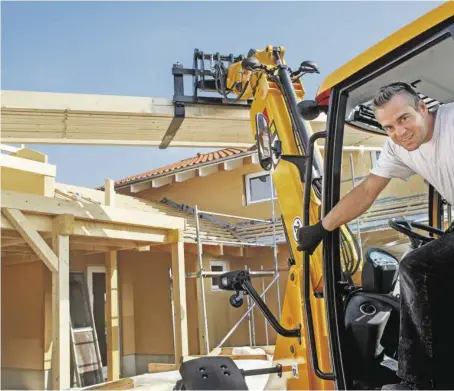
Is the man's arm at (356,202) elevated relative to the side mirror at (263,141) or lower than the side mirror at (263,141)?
lower

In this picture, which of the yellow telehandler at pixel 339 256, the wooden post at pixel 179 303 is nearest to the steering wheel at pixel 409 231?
the yellow telehandler at pixel 339 256

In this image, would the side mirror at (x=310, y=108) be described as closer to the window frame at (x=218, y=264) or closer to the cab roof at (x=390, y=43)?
the cab roof at (x=390, y=43)

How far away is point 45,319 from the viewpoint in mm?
10195

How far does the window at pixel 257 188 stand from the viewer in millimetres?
13570

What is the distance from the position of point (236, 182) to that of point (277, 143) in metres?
10.7

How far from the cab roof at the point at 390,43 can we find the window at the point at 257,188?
1131cm

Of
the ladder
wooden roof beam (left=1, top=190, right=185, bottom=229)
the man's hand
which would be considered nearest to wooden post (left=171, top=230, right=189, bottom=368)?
wooden roof beam (left=1, top=190, right=185, bottom=229)

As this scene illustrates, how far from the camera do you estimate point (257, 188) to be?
13.7 m

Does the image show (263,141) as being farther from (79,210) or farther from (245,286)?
(79,210)

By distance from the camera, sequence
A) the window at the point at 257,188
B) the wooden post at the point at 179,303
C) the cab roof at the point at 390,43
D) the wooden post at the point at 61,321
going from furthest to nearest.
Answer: the window at the point at 257,188, the wooden post at the point at 179,303, the wooden post at the point at 61,321, the cab roof at the point at 390,43

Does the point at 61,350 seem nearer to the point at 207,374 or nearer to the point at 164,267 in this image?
the point at 207,374

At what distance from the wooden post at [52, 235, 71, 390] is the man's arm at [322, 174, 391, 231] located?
497 centimetres

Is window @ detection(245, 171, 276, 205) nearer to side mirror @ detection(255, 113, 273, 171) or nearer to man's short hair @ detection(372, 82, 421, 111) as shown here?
side mirror @ detection(255, 113, 273, 171)

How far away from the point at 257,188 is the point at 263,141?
1026 centimetres
